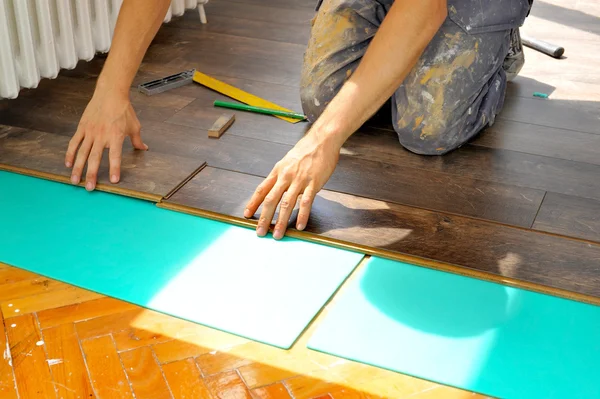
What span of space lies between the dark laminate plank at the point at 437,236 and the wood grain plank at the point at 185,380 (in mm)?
585

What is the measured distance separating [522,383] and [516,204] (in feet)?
2.54

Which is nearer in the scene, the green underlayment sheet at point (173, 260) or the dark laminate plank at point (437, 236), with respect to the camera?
the green underlayment sheet at point (173, 260)

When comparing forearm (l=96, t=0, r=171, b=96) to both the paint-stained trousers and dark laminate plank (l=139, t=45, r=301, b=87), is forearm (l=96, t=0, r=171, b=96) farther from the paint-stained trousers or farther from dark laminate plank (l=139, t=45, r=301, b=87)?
dark laminate plank (l=139, t=45, r=301, b=87)

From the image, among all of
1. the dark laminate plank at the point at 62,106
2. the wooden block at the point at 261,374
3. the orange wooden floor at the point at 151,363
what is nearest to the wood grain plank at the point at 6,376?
the orange wooden floor at the point at 151,363

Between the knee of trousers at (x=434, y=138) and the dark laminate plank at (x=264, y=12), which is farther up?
the knee of trousers at (x=434, y=138)

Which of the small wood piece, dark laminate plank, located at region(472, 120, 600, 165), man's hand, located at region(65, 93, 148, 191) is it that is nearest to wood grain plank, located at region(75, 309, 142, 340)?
man's hand, located at region(65, 93, 148, 191)

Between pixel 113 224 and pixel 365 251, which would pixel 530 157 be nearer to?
pixel 365 251

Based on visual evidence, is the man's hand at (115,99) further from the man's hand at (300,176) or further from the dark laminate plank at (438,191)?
the dark laminate plank at (438,191)

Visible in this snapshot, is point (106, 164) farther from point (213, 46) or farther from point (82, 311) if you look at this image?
point (213, 46)

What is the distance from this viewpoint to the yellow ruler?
2725 millimetres

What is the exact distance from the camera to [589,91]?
2.99 meters

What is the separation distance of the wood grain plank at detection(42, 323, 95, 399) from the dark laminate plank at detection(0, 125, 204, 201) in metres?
0.58

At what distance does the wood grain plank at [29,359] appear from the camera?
142 centimetres

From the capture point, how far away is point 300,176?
182cm
